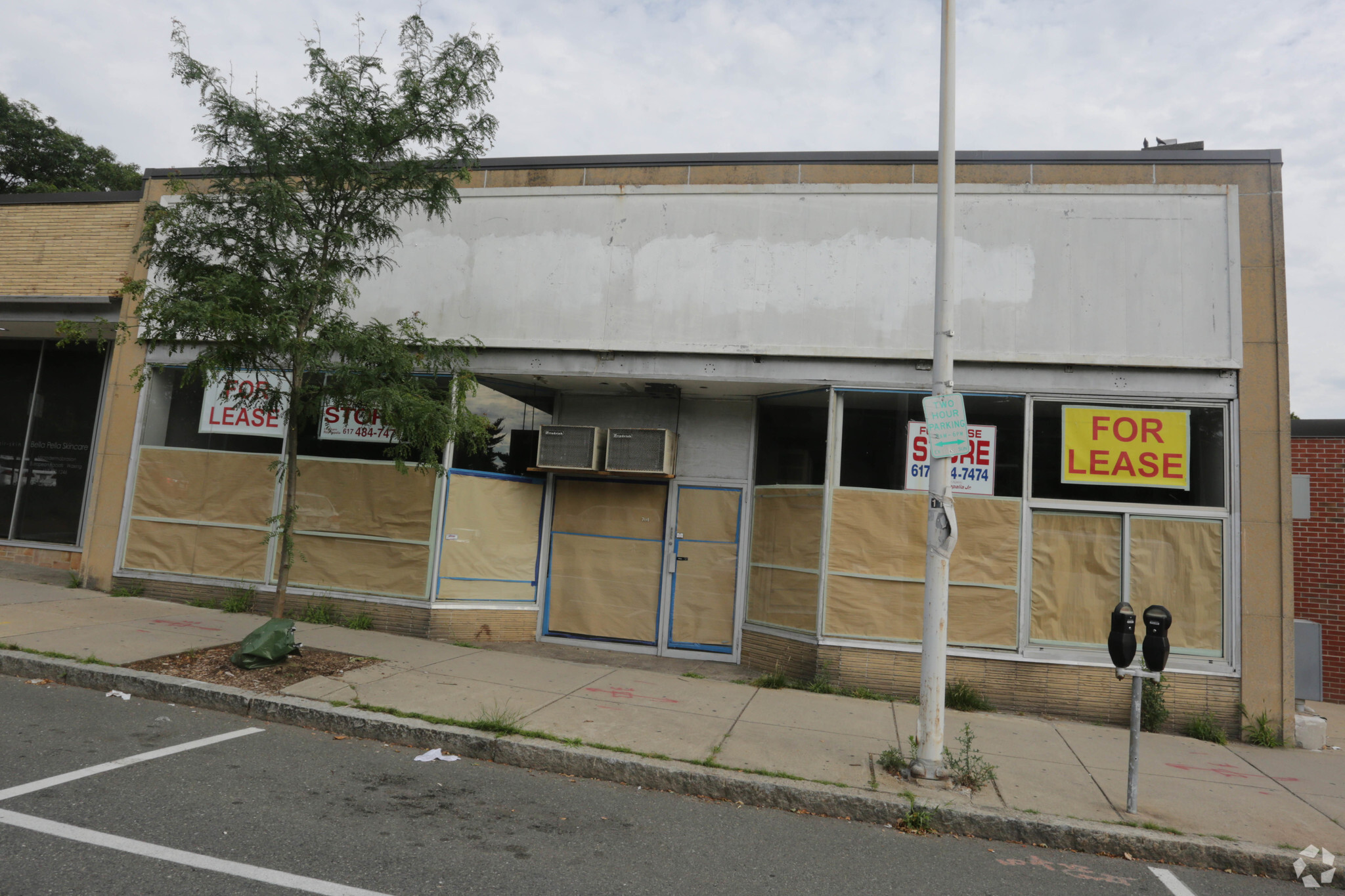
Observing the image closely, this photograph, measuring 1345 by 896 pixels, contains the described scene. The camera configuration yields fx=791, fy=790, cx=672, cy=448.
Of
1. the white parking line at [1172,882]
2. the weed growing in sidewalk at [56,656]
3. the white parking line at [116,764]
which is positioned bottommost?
the white parking line at [1172,882]

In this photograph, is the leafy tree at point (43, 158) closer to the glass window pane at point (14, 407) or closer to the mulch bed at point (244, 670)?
the glass window pane at point (14, 407)

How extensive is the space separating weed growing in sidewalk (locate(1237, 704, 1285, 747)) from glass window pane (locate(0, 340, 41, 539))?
16259 mm

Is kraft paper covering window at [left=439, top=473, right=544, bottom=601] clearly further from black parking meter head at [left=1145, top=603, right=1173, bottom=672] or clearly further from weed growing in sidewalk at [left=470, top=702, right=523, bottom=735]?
black parking meter head at [left=1145, top=603, right=1173, bottom=672]

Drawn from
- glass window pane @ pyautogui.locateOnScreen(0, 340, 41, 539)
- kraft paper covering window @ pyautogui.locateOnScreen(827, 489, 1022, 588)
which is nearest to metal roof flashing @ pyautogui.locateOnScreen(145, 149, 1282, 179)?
kraft paper covering window @ pyautogui.locateOnScreen(827, 489, 1022, 588)

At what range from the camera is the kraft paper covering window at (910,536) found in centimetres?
814

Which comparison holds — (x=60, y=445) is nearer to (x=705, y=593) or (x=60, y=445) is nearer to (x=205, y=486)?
(x=205, y=486)

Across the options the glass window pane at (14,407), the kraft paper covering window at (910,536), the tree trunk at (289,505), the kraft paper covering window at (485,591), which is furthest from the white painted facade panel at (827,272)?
the glass window pane at (14,407)

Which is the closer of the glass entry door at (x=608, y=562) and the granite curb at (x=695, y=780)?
the granite curb at (x=695, y=780)

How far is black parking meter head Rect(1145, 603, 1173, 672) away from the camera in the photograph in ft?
17.0

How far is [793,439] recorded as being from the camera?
9.19 metres

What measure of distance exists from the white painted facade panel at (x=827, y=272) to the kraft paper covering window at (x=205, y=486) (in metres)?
2.77

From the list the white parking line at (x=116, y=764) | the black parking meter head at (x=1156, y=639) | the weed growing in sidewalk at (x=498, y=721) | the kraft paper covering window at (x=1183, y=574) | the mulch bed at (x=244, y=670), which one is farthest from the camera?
the kraft paper covering window at (x=1183, y=574)

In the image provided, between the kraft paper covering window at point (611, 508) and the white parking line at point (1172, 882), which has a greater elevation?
the kraft paper covering window at point (611, 508)

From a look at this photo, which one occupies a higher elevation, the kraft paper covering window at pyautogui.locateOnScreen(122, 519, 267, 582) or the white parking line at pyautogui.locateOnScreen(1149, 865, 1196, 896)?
the kraft paper covering window at pyautogui.locateOnScreen(122, 519, 267, 582)
